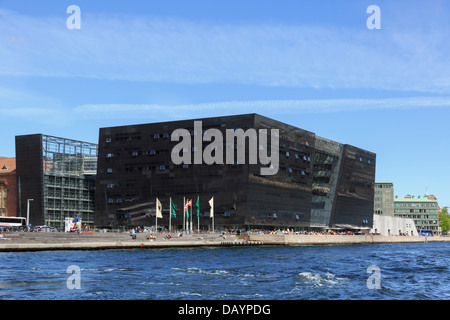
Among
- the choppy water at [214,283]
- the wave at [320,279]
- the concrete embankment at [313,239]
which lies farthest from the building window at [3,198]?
the wave at [320,279]

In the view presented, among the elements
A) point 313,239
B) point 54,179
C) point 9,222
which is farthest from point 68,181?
point 313,239

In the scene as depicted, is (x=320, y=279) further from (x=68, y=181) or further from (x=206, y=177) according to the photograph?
(x=68, y=181)

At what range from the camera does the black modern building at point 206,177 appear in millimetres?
136750

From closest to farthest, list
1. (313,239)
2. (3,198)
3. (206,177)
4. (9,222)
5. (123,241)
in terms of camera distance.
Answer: (123,241)
(9,222)
(313,239)
(206,177)
(3,198)

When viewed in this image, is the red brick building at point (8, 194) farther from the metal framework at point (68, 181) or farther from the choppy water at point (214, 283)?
the choppy water at point (214, 283)

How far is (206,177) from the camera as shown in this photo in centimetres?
14012

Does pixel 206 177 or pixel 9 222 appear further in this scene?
pixel 206 177

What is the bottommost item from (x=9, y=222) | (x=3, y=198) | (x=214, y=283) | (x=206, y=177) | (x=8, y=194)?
(x=9, y=222)

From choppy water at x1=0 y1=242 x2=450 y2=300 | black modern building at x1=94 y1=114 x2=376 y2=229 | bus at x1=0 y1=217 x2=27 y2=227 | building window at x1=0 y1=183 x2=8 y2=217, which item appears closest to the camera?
choppy water at x1=0 y1=242 x2=450 y2=300

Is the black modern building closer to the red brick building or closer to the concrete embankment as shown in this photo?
the concrete embankment

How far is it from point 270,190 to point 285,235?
738 inches

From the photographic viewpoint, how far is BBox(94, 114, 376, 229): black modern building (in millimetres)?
136750

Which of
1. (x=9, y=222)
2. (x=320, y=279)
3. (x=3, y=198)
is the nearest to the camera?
(x=320, y=279)

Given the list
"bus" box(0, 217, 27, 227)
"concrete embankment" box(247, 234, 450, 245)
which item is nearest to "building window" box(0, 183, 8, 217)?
"bus" box(0, 217, 27, 227)
